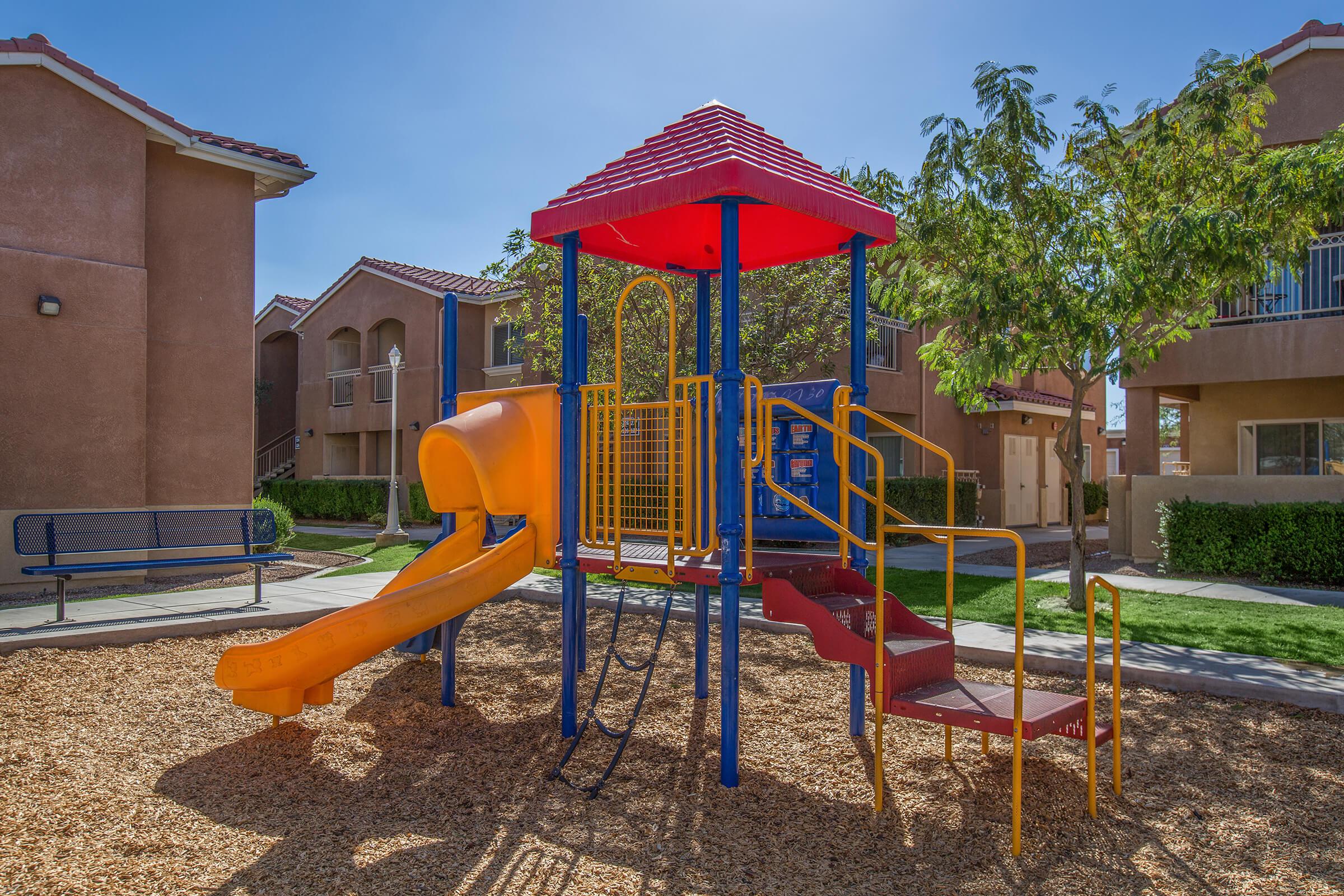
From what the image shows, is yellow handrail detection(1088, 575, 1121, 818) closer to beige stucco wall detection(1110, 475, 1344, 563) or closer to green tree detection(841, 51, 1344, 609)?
green tree detection(841, 51, 1344, 609)

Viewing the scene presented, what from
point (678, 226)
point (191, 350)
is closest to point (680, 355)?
point (678, 226)

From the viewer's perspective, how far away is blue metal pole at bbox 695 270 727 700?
18.7ft

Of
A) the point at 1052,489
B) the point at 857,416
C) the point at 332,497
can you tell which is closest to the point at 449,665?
the point at 857,416

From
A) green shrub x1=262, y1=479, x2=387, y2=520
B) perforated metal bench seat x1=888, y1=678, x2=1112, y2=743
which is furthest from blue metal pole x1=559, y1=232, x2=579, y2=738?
green shrub x1=262, y1=479, x2=387, y2=520

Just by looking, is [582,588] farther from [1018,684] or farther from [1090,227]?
[1090,227]

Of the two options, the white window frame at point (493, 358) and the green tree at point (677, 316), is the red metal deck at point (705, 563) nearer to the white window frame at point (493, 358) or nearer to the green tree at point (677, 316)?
the green tree at point (677, 316)

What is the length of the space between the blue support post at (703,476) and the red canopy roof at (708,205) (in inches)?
17.6

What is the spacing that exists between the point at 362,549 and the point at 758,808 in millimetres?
14592

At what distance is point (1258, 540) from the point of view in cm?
1224

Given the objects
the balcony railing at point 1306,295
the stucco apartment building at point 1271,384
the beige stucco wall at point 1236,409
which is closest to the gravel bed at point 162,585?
the stucco apartment building at point 1271,384

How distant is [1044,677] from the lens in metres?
7.02

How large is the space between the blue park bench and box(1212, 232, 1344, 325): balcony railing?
545 inches

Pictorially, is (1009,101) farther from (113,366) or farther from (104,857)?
(113,366)

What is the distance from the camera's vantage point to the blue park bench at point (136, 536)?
888cm
